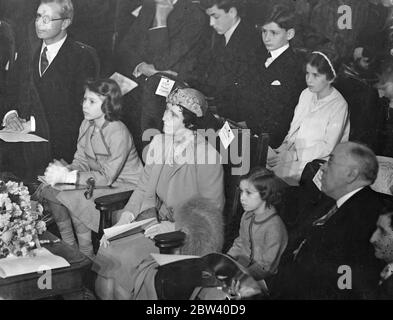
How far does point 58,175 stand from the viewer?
3.77 m

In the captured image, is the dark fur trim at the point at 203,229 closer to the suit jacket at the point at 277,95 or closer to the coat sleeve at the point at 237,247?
the coat sleeve at the point at 237,247

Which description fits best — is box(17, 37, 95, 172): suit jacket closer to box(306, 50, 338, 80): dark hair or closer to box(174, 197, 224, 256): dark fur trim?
box(174, 197, 224, 256): dark fur trim

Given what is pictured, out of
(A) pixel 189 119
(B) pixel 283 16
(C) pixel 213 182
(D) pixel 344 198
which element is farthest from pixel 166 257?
(B) pixel 283 16

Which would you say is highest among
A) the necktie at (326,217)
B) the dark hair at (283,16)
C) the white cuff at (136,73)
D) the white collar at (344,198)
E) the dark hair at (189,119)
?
the dark hair at (283,16)

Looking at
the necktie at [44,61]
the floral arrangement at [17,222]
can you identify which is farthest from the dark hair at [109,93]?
the floral arrangement at [17,222]

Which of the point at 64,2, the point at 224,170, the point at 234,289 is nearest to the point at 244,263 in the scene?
the point at 234,289

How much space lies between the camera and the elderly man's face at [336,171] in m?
3.55

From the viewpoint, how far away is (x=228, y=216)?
11.9 ft

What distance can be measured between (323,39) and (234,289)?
4.84ft

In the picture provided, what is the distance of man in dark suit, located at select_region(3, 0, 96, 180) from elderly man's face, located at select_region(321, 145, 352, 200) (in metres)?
1.46

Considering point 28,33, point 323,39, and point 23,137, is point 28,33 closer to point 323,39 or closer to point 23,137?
point 23,137

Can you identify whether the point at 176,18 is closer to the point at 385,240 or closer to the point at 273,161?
the point at 273,161

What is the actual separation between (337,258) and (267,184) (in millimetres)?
571

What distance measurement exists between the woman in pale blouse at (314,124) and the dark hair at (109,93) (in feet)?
3.06
